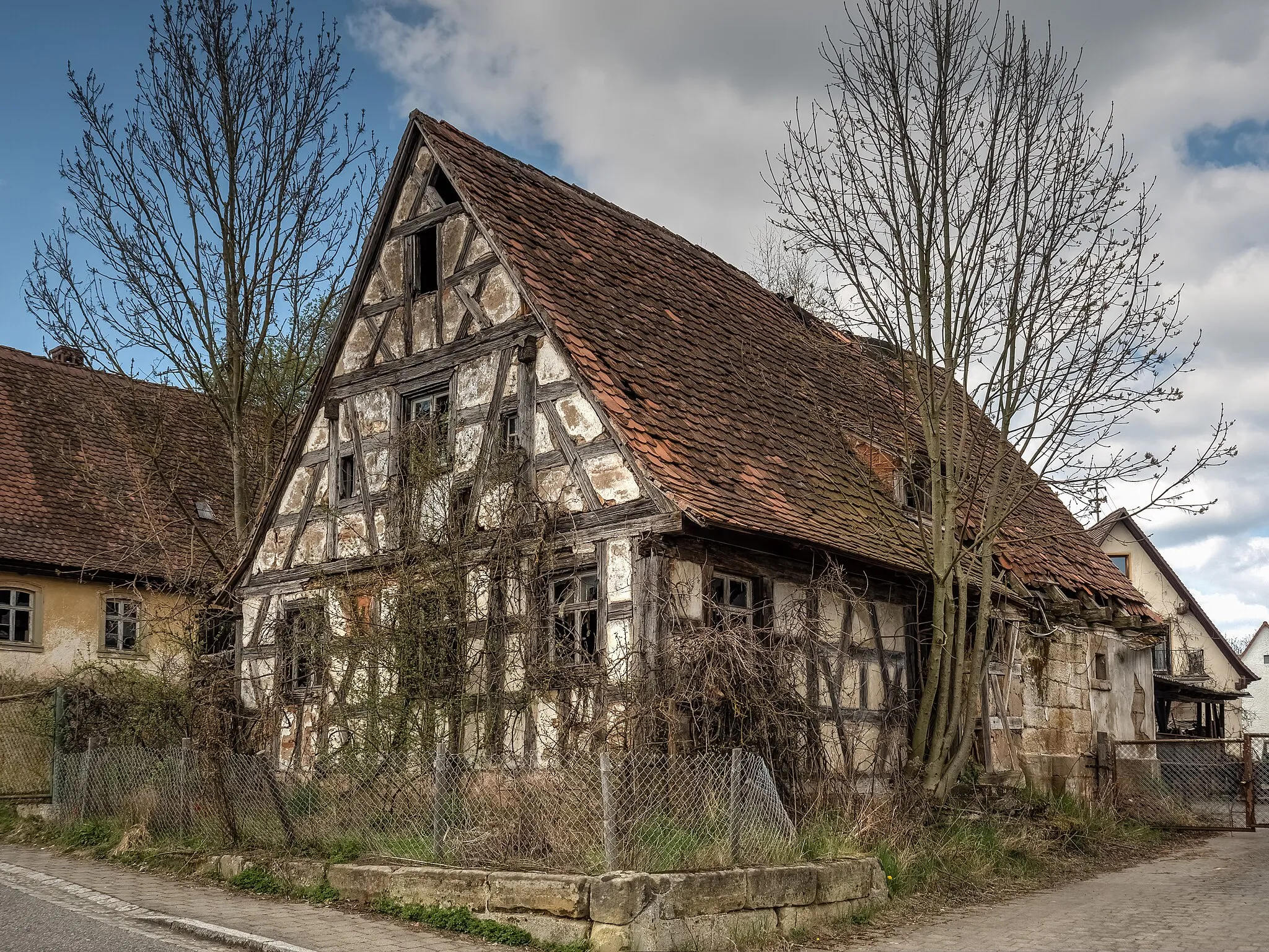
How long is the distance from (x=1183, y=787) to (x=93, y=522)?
18.7 m

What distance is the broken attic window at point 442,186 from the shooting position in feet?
50.8

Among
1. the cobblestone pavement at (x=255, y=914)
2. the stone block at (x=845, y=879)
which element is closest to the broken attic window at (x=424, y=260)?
the cobblestone pavement at (x=255, y=914)

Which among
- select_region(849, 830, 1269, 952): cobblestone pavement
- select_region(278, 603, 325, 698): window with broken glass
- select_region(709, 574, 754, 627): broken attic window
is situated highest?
select_region(709, 574, 754, 627): broken attic window

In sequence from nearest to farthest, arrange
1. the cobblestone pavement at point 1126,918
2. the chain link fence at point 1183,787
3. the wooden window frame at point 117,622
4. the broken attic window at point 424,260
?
1. the cobblestone pavement at point 1126,918
2. the broken attic window at point 424,260
3. the chain link fence at point 1183,787
4. the wooden window frame at point 117,622

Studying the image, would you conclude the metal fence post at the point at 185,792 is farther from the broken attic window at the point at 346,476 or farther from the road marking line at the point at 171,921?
the broken attic window at the point at 346,476

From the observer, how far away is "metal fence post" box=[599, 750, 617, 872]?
8.98 m

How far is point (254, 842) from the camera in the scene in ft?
38.0

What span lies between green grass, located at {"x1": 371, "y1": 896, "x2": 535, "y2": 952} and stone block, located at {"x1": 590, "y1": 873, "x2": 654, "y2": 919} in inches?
24.0

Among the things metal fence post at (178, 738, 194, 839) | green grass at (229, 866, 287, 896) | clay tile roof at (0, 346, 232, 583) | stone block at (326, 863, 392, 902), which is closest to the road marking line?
green grass at (229, 866, 287, 896)

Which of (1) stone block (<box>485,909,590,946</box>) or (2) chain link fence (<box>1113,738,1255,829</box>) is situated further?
(2) chain link fence (<box>1113,738,1255,829</box>)

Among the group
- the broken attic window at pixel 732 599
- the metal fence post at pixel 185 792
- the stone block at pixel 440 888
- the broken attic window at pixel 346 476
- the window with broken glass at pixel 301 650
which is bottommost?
the stone block at pixel 440 888

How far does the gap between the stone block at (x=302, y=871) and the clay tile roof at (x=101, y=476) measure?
9.22m

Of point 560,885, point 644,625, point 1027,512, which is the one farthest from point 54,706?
point 1027,512

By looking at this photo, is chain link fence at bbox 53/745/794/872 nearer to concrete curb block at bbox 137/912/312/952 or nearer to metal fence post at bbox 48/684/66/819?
concrete curb block at bbox 137/912/312/952
